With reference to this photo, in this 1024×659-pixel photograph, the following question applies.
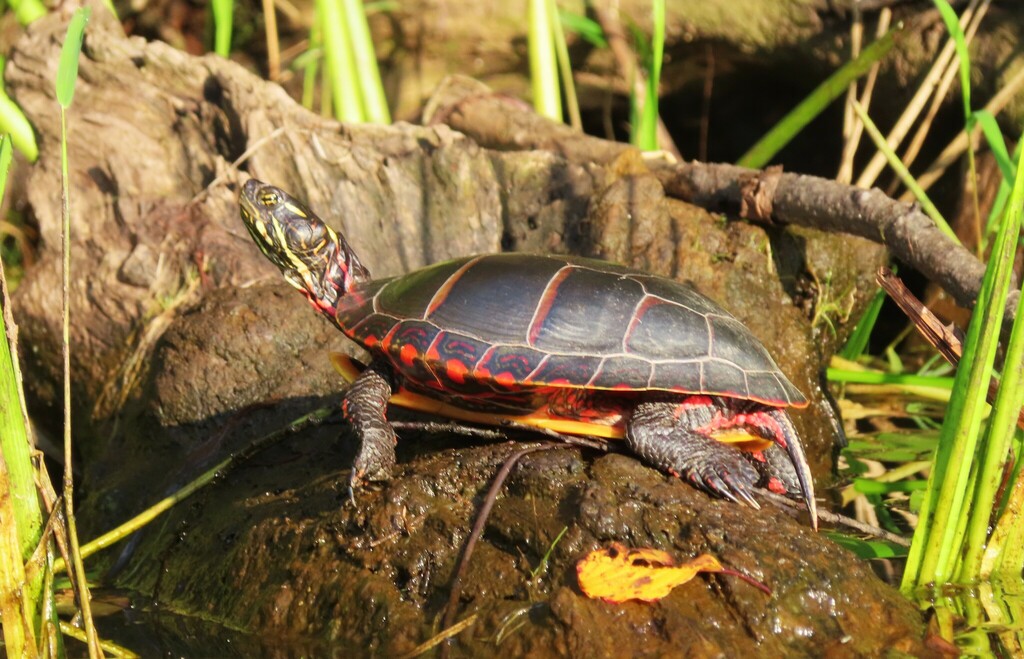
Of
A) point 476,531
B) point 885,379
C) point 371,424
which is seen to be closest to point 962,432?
point 476,531

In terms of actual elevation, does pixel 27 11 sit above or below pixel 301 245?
above

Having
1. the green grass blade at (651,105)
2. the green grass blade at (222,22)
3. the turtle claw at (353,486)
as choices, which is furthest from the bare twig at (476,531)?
the green grass blade at (222,22)

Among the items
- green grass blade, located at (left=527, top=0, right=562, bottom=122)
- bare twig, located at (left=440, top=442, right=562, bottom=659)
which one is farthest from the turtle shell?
green grass blade, located at (left=527, top=0, right=562, bottom=122)

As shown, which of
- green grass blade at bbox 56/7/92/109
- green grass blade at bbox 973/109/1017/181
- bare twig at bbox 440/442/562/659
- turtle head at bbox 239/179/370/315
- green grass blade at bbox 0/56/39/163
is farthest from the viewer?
green grass blade at bbox 0/56/39/163

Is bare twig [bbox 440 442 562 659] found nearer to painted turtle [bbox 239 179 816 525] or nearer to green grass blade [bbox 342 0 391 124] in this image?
painted turtle [bbox 239 179 816 525]

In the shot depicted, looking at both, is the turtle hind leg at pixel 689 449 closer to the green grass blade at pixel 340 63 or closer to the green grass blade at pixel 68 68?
the green grass blade at pixel 68 68

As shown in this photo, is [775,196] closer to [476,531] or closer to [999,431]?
[999,431]

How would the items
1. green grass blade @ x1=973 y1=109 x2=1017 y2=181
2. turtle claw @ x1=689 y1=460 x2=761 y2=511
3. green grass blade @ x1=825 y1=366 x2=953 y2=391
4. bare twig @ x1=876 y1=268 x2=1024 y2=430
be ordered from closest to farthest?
turtle claw @ x1=689 y1=460 x2=761 y2=511 → bare twig @ x1=876 y1=268 x2=1024 y2=430 → green grass blade @ x1=973 y1=109 x2=1017 y2=181 → green grass blade @ x1=825 y1=366 x2=953 y2=391
